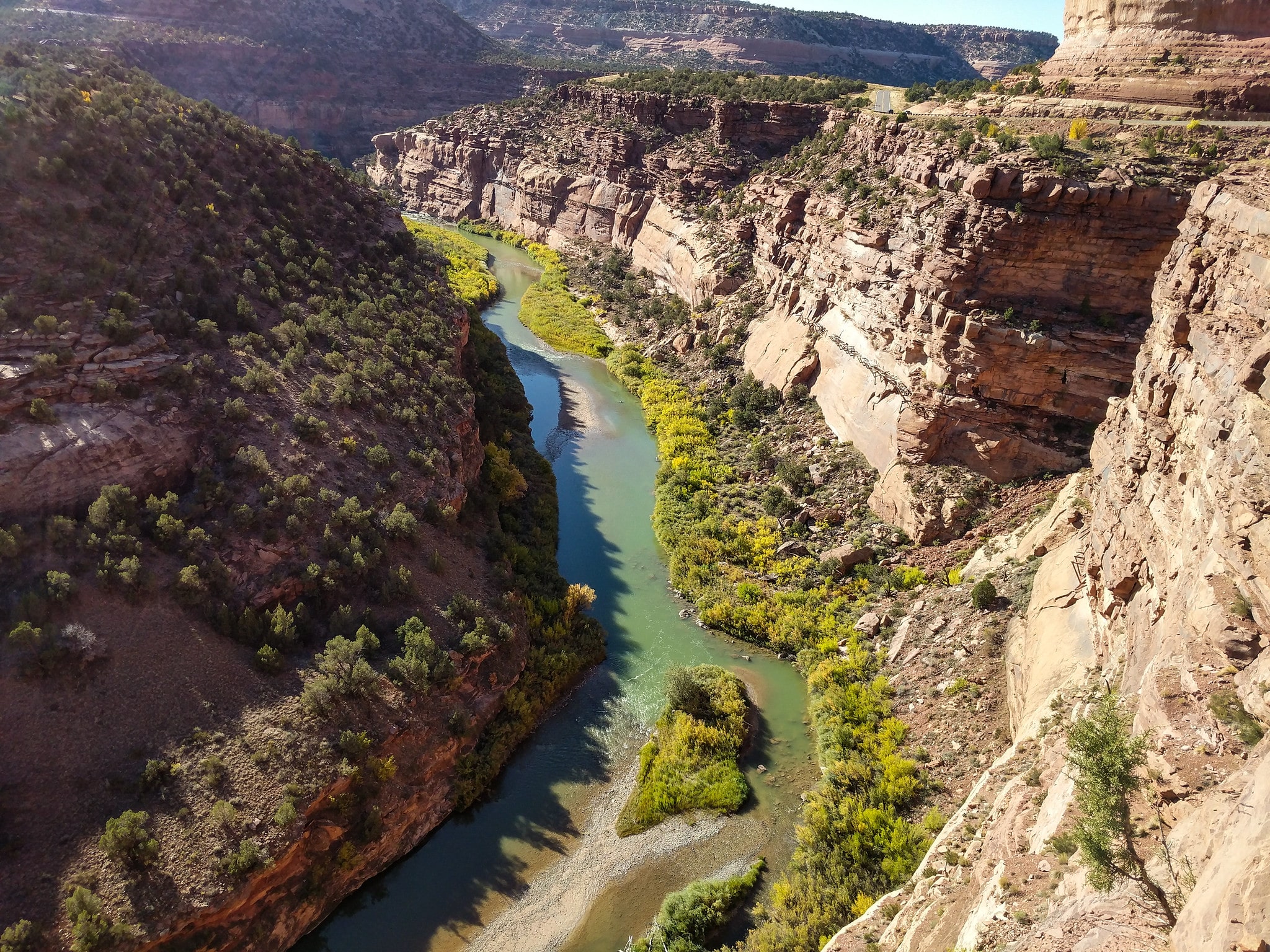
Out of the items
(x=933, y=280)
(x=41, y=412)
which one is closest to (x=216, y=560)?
(x=41, y=412)

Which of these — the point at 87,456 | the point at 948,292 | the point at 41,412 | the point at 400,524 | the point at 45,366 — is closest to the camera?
the point at 41,412

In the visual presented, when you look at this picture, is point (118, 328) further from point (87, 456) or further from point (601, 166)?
point (601, 166)

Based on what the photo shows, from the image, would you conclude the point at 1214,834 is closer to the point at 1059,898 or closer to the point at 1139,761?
the point at 1139,761

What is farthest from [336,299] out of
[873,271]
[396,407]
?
[873,271]

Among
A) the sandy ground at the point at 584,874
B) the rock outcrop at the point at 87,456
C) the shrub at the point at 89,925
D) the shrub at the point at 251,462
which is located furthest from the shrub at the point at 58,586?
the sandy ground at the point at 584,874

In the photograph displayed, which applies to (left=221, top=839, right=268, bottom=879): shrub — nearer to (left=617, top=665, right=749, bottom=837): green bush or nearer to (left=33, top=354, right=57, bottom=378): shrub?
(left=617, top=665, right=749, bottom=837): green bush

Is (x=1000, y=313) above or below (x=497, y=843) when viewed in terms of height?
above

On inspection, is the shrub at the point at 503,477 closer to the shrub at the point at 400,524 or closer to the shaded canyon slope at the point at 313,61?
the shrub at the point at 400,524
